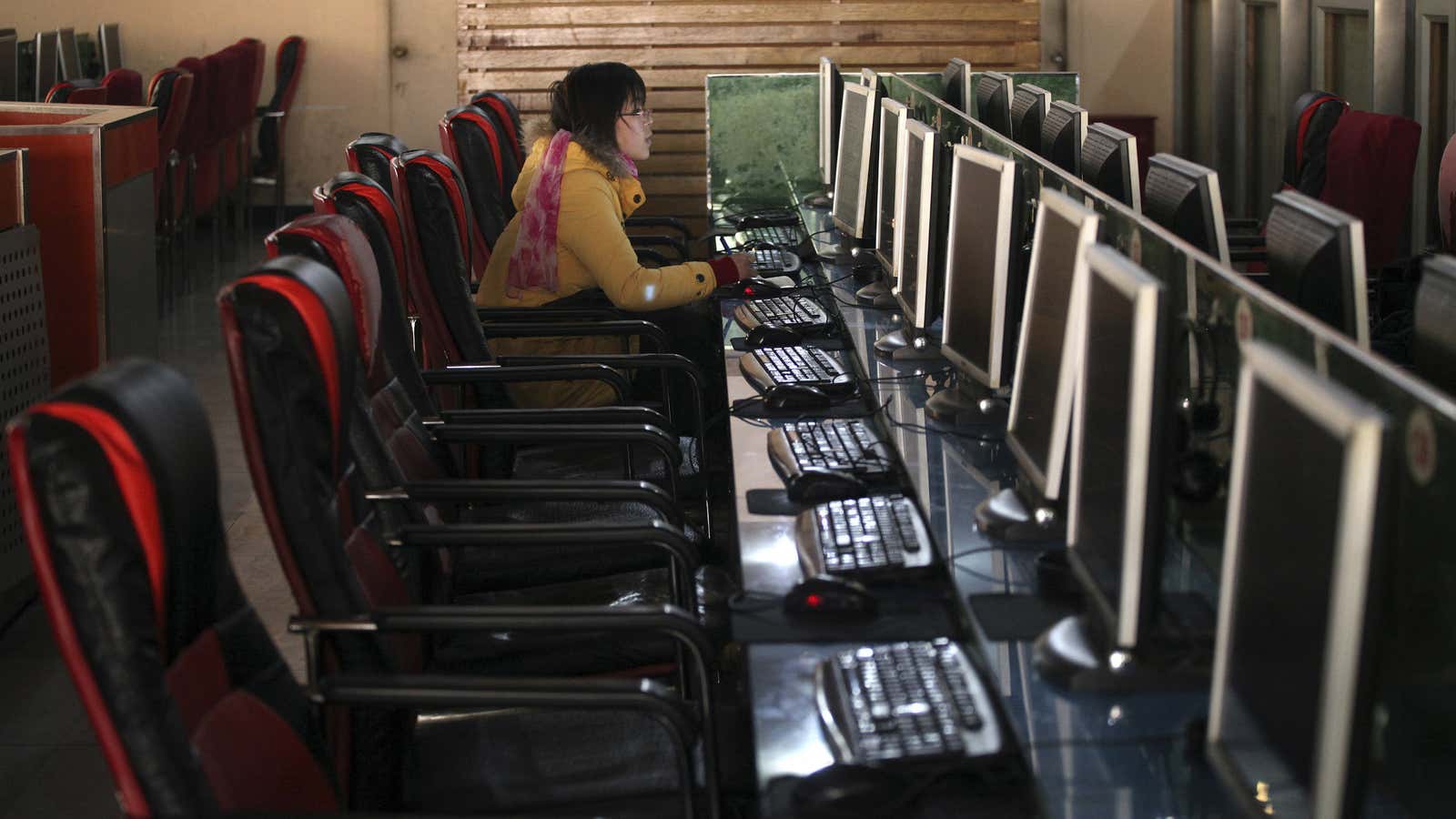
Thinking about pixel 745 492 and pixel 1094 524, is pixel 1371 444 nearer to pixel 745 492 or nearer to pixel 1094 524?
pixel 1094 524

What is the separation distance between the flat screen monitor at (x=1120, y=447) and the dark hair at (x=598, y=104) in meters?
2.33

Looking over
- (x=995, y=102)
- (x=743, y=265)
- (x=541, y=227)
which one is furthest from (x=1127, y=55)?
(x=541, y=227)

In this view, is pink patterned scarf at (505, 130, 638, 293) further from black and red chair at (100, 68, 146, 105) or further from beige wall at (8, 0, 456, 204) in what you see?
beige wall at (8, 0, 456, 204)

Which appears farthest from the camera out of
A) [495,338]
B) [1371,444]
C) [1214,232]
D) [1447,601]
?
[495,338]

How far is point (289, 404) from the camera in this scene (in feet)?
6.68

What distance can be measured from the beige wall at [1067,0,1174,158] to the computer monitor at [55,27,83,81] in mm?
5247

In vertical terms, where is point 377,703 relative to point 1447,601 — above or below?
below

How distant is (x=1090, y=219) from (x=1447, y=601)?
0.66 meters

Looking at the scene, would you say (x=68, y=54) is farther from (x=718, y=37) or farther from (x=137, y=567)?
(x=137, y=567)

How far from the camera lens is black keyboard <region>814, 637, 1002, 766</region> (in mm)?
1702

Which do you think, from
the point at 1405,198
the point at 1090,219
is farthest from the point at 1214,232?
the point at 1405,198

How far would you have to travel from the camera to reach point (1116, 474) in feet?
5.83

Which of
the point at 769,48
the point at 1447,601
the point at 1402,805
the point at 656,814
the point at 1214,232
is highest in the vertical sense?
the point at 769,48

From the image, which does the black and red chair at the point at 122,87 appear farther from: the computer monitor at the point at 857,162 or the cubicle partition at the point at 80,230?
the computer monitor at the point at 857,162
